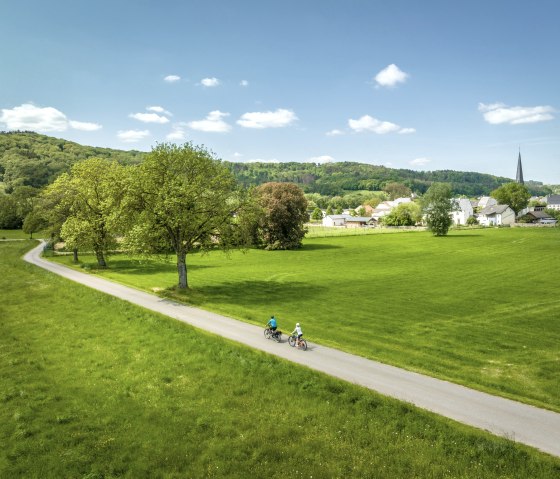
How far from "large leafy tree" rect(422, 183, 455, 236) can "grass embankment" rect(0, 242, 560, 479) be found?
101m

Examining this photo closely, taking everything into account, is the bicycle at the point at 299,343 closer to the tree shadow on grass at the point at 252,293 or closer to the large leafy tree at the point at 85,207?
the tree shadow on grass at the point at 252,293

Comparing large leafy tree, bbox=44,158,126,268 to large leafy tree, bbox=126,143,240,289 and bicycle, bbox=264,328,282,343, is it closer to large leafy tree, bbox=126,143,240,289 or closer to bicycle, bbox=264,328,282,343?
large leafy tree, bbox=126,143,240,289

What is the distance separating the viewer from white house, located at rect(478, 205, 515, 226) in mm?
169375

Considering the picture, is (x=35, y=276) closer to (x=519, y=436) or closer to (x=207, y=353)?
(x=207, y=353)

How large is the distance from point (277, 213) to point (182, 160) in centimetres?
4629

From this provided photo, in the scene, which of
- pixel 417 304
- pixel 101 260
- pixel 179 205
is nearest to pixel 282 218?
pixel 101 260

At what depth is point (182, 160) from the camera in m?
38.6

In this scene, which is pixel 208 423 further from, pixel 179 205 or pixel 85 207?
pixel 85 207

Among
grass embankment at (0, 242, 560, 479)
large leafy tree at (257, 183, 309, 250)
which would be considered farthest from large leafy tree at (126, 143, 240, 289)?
large leafy tree at (257, 183, 309, 250)

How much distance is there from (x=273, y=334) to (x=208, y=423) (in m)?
9.62

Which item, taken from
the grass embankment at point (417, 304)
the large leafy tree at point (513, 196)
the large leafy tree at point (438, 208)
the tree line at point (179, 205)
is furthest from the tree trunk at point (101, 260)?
the large leafy tree at point (513, 196)

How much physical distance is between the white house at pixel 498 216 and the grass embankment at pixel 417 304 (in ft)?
356

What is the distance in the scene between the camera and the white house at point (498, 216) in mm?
169375

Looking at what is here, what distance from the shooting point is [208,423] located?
14922 mm
